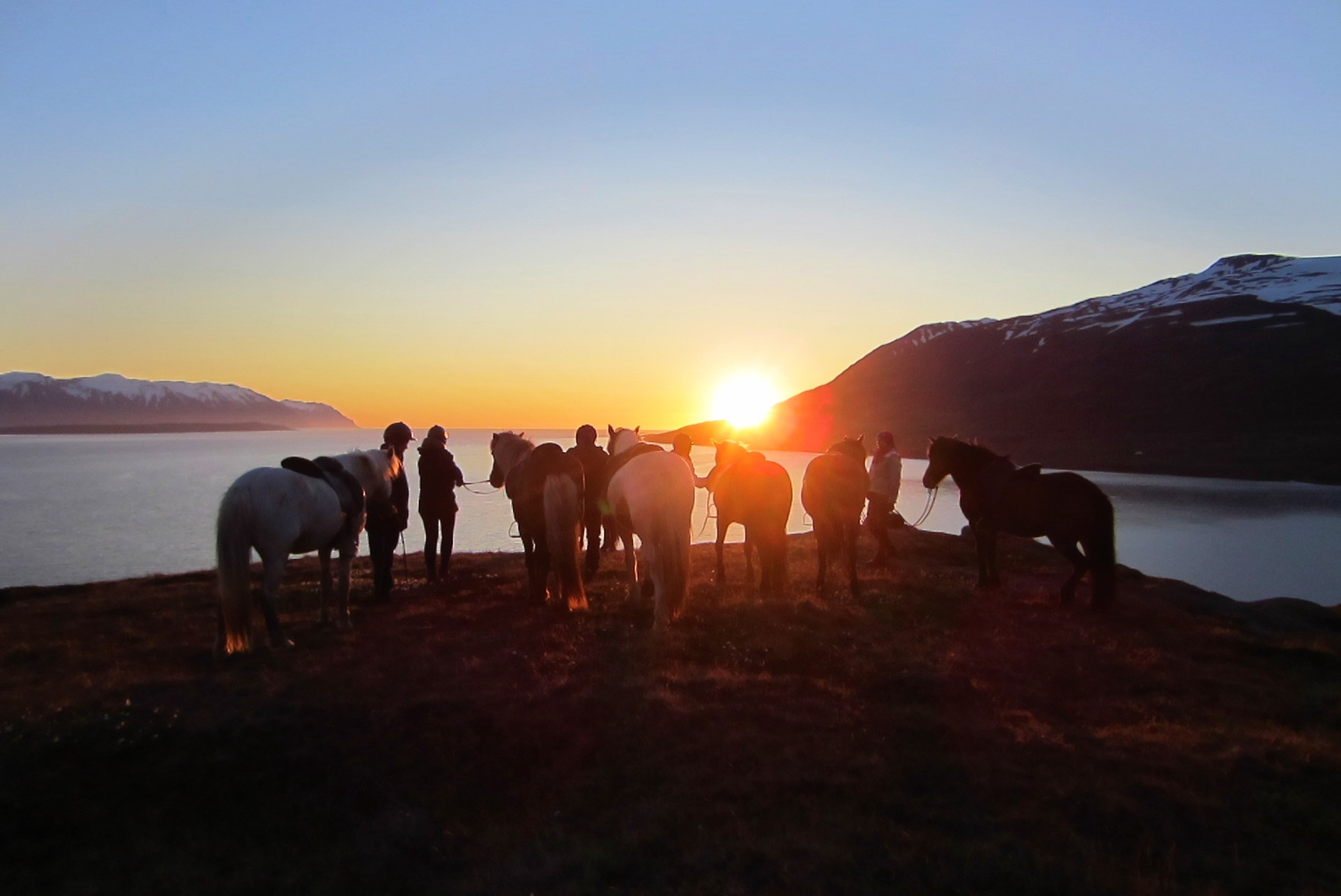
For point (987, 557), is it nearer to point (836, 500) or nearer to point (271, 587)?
point (836, 500)

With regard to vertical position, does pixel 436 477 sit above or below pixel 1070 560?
above

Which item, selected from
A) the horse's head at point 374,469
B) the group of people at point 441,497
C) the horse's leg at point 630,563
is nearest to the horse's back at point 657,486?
the group of people at point 441,497

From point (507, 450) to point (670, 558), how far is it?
4437mm

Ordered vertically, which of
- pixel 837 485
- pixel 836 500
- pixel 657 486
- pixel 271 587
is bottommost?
pixel 271 587

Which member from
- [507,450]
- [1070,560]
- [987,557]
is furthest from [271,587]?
[1070,560]

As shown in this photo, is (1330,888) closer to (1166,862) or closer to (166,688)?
(1166,862)

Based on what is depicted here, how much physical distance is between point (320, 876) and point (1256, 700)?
379 inches

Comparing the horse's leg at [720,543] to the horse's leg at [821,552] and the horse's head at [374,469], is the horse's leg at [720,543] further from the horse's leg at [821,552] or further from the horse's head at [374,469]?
the horse's head at [374,469]

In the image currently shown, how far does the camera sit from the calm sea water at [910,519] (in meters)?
29.6

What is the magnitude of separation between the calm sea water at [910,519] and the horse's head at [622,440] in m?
13.6

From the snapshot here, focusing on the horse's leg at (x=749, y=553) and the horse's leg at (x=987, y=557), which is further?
the horse's leg at (x=987, y=557)

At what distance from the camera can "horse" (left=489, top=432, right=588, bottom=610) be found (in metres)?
11.4

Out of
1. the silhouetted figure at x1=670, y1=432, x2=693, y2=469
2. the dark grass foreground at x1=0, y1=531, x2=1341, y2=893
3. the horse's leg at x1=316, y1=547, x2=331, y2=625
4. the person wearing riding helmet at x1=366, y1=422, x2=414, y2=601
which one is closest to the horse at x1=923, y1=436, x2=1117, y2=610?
the dark grass foreground at x1=0, y1=531, x2=1341, y2=893

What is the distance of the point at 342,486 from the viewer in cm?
1077
